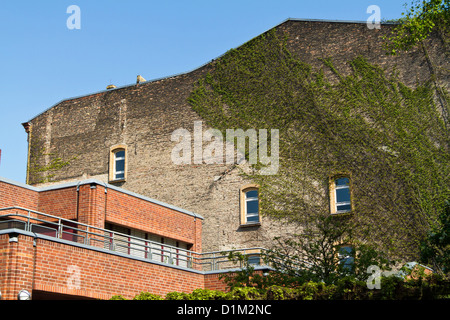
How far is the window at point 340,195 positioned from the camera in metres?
25.0

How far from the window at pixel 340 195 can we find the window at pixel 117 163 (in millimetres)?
10854

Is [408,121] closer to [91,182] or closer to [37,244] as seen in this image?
[91,182]

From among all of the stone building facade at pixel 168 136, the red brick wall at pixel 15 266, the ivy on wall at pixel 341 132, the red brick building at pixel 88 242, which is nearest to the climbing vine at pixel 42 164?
the stone building facade at pixel 168 136

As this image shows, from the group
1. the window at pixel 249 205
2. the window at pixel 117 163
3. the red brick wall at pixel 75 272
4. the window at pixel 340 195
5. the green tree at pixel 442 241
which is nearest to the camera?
the red brick wall at pixel 75 272

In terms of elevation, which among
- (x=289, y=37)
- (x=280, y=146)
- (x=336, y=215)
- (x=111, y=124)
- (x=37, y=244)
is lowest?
(x=37, y=244)

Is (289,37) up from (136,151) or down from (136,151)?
→ up

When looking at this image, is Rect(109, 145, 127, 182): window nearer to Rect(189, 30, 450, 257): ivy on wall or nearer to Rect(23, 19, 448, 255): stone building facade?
Rect(23, 19, 448, 255): stone building facade

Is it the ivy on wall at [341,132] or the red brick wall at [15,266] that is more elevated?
the ivy on wall at [341,132]

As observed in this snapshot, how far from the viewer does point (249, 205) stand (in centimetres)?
2703

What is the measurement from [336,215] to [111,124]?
12966 mm

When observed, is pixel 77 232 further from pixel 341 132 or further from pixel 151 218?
pixel 341 132

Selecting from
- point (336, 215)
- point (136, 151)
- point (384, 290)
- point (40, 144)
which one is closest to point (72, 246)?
point (384, 290)

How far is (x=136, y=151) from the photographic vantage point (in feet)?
98.9

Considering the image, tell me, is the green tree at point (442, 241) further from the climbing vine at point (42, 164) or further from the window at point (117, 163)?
the climbing vine at point (42, 164)
